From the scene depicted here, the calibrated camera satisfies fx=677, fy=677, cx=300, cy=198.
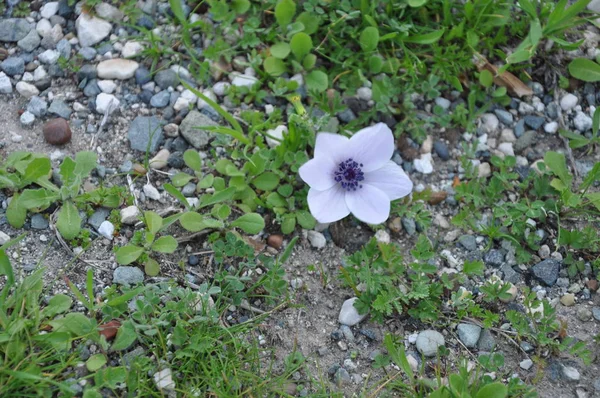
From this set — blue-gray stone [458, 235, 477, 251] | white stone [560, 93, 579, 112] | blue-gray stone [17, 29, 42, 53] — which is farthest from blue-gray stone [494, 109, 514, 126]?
blue-gray stone [17, 29, 42, 53]

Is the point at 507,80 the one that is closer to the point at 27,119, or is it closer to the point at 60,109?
the point at 60,109

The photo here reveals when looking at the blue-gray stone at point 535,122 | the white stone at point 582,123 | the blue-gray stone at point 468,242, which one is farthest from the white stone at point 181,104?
the white stone at point 582,123

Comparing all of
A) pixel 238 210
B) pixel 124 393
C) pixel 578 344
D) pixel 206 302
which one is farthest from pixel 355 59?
pixel 124 393

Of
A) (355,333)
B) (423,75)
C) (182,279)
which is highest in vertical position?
(423,75)

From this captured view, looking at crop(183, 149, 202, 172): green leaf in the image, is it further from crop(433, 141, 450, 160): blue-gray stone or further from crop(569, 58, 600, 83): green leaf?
crop(569, 58, 600, 83): green leaf

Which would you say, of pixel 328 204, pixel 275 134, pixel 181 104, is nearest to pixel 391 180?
pixel 328 204

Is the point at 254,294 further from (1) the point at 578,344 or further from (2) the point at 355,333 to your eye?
(1) the point at 578,344

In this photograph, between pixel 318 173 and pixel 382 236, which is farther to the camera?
pixel 382 236

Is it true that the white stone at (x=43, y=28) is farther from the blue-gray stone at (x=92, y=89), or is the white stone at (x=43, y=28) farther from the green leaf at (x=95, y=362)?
the green leaf at (x=95, y=362)
